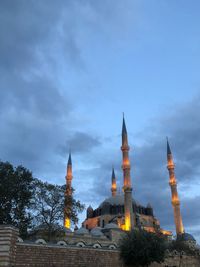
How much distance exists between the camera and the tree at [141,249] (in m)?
26.5

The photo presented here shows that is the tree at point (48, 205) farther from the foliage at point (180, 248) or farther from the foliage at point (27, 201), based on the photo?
the foliage at point (180, 248)

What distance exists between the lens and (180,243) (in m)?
42.3

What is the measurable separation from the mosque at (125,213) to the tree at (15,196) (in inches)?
617

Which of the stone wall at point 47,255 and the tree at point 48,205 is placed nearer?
the stone wall at point 47,255

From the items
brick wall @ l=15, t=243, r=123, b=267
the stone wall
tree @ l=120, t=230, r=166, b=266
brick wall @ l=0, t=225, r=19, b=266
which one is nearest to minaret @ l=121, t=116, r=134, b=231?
tree @ l=120, t=230, r=166, b=266

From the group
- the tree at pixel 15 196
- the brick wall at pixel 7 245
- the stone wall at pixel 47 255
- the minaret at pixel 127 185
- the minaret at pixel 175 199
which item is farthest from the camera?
the minaret at pixel 175 199

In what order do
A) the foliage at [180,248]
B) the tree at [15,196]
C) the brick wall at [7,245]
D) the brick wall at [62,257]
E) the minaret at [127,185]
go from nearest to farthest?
the brick wall at [7,245] < the brick wall at [62,257] < the tree at [15,196] < the foliage at [180,248] < the minaret at [127,185]

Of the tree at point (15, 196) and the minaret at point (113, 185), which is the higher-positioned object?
the minaret at point (113, 185)

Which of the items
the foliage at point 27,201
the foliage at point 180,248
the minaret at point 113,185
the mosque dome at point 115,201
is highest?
the minaret at point 113,185

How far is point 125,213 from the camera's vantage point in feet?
168

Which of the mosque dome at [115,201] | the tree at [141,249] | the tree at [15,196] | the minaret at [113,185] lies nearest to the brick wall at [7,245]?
the tree at [141,249]

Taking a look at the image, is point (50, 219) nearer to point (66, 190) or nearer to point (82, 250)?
point (66, 190)

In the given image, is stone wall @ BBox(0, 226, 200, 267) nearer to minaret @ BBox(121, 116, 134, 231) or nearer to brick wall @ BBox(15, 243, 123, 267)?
brick wall @ BBox(15, 243, 123, 267)

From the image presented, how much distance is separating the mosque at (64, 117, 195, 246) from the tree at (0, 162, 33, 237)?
15675mm
